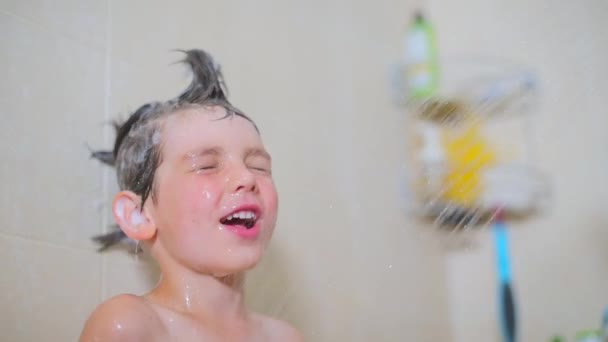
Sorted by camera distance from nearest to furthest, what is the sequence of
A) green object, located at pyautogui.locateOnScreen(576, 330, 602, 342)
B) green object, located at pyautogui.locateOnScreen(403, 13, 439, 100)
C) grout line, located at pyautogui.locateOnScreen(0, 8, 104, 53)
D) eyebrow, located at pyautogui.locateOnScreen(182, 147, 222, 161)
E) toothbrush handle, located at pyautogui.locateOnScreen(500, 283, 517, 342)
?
eyebrow, located at pyautogui.locateOnScreen(182, 147, 222, 161)
grout line, located at pyautogui.locateOnScreen(0, 8, 104, 53)
green object, located at pyautogui.locateOnScreen(576, 330, 602, 342)
toothbrush handle, located at pyautogui.locateOnScreen(500, 283, 517, 342)
green object, located at pyautogui.locateOnScreen(403, 13, 439, 100)

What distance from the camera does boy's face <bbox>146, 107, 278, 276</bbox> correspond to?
0.88m

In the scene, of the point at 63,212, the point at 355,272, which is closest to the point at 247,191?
the point at 63,212

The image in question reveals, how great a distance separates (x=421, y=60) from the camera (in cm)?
181

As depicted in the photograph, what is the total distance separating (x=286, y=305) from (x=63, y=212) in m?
0.38

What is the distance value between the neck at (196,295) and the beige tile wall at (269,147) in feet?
0.52

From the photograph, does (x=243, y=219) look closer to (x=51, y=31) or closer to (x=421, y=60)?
(x=51, y=31)

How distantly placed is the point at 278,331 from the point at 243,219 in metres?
0.17

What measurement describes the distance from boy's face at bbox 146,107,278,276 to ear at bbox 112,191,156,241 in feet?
0.04

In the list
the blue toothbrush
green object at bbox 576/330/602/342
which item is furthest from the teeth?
the blue toothbrush

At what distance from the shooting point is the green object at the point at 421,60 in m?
1.78

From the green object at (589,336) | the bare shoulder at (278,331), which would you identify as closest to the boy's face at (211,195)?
the bare shoulder at (278,331)

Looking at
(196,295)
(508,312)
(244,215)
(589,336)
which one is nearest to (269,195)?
(244,215)

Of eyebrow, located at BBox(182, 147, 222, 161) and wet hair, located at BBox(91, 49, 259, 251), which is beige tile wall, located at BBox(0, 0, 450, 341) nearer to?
wet hair, located at BBox(91, 49, 259, 251)

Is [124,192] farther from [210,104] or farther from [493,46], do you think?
[493,46]
